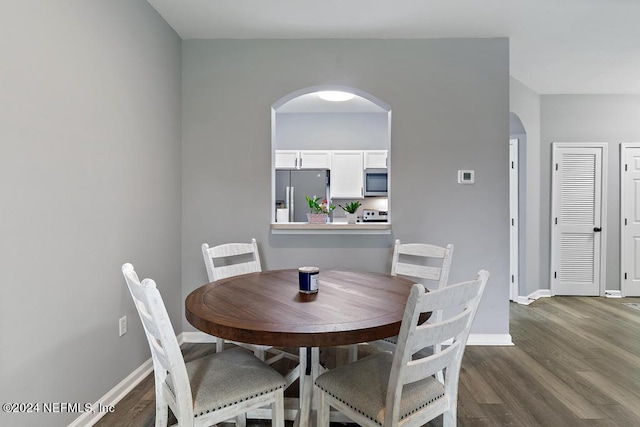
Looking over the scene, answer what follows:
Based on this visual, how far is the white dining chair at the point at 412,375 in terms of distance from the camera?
40.9 inches

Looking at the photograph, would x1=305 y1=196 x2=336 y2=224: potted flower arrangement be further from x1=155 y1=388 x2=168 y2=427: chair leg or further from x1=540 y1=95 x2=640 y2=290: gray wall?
x1=540 y1=95 x2=640 y2=290: gray wall

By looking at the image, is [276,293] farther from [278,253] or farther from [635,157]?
[635,157]

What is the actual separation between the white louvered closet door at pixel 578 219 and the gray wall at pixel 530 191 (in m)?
0.29

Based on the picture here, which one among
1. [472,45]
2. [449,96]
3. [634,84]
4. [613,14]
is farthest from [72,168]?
[634,84]

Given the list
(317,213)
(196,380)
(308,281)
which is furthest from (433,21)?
(196,380)

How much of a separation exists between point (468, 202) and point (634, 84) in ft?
10.4

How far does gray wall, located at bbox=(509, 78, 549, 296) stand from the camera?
13.4ft

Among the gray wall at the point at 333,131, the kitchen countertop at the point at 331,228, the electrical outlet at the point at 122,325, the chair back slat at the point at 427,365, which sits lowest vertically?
the electrical outlet at the point at 122,325

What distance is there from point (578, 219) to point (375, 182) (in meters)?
2.67

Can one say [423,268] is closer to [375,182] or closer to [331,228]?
[331,228]

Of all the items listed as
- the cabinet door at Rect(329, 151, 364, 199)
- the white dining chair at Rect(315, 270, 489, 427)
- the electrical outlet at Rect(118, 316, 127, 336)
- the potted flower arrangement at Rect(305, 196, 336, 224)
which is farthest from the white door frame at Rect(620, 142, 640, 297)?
the electrical outlet at Rect(118, 316, 127, 336)

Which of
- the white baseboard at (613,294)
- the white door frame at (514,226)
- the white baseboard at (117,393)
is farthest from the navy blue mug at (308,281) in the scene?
the white baseboard at (613,294)

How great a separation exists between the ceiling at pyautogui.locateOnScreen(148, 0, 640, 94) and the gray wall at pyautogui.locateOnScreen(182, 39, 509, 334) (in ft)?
0.37

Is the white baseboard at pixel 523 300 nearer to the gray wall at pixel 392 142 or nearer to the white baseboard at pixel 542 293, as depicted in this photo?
the white baseboard at pixel 542 293
